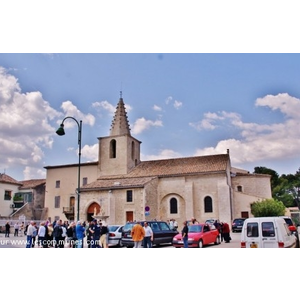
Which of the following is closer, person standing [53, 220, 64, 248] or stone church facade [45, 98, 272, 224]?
person standing [53, 220, 64, 248]

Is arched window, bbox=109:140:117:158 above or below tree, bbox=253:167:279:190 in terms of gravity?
above

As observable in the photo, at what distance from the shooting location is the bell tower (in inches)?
1441

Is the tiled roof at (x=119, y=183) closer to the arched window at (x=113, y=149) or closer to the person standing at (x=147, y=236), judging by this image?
the arched window at (x=113, y=149)

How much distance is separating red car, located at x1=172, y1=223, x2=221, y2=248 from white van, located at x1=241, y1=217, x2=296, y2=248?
15.7 feet

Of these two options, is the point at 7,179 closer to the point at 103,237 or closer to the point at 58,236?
the point at 58,236

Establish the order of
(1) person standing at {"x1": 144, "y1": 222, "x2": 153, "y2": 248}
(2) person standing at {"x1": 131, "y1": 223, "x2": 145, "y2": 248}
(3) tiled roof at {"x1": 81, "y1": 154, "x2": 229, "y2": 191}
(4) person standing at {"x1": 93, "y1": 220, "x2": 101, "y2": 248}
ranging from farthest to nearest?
(3) tiled roof at {"x1": 81, "y1": 154, "x2": 229, "y2": 191}, (4) person standing at {"x1": 93, "y1": 220, "x2": 101, "y2": 248}, (1) person standing at {"x1": 144, "y1": 222, "x2": 153, "y2": 248}, (2) person standing at {"x1": 131, "y1": 223, "x2": 145, "y2": 248}

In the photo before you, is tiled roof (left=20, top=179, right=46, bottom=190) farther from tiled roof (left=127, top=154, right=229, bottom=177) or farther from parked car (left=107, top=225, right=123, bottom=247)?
parked car (left=107, top=225, right=123, bottom=247)

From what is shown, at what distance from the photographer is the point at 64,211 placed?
36156 mm

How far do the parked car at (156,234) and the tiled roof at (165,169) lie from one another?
1262cm

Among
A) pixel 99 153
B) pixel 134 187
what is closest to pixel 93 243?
pixel 134 187

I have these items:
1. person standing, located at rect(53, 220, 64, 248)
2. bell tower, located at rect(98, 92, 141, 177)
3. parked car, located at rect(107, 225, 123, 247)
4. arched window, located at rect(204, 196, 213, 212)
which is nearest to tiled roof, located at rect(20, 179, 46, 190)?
bell tower, located at rect(98, 92, 141, 177)

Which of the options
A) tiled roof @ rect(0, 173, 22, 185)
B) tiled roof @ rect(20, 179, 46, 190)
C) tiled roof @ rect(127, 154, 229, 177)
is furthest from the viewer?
tiled roof @ rect(20, 179, 46, 190)

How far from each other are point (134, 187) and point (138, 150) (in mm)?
9589

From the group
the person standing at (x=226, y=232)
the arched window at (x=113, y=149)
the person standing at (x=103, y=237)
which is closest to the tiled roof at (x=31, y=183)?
the arched window at (x=113, y=149)
